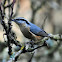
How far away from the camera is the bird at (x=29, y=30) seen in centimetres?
286

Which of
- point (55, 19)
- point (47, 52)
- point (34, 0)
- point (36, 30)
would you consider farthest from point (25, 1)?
point (36, 30)

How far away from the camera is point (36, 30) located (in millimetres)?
3229

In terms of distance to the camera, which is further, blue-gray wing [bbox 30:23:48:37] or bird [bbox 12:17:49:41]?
blue-gray wing [bbox 30:23:48:37]

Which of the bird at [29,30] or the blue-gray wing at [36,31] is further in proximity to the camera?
the blue-gray wing at [36,31]

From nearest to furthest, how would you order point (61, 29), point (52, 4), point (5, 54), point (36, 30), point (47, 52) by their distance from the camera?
point (36, 30)
point (5, 54)
point (47, 52)
point (52, 4)
point (61, 29)

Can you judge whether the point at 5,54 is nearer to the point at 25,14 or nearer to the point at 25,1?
→ the point at 25,14

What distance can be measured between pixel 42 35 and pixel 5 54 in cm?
157

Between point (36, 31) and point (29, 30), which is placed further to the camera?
point (36, 31)

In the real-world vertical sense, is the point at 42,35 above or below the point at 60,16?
above

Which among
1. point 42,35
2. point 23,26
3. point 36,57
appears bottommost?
point 36,57

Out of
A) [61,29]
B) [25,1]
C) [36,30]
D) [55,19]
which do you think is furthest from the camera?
[25,1]

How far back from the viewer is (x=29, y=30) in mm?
3068

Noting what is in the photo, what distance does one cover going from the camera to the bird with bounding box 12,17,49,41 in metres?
2.86

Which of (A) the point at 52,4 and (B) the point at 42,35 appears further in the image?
(A) the point at 52,4
